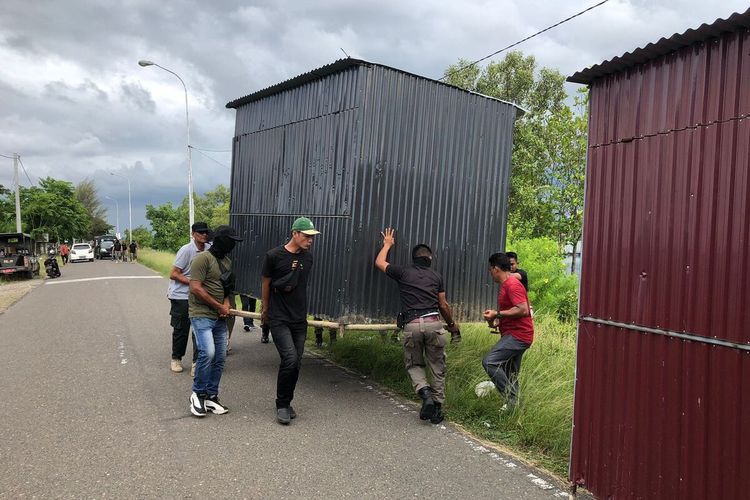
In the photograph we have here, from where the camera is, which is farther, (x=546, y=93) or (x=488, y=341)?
(x=546, y=93)

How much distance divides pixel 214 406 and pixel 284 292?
135 centimetres

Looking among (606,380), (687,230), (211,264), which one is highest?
(687,230)

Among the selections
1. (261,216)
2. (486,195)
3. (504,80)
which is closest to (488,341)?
(486,195)

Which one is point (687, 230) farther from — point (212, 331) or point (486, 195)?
point (212, 331)

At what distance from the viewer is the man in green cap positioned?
16.6 feet

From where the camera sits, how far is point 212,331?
5.42m

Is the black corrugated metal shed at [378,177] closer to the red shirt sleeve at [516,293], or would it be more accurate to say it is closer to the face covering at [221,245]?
the face covering at [221,245]

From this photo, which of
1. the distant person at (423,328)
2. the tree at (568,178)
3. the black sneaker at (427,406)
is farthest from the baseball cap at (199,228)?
the tree at (568,178)

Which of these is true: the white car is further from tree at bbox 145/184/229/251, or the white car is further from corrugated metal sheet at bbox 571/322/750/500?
corrugated metal sheet at bbox 571/322/750/500

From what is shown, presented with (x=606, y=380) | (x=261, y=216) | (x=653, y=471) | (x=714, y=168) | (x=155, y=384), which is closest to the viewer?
(x=714, y=168)

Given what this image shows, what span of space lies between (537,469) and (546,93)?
73.4 feet

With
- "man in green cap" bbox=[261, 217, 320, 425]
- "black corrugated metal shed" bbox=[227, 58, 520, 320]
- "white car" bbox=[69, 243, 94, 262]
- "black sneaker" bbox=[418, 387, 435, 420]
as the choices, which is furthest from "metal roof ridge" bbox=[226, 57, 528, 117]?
"white car" bbox=[69, 243, 94, 262]

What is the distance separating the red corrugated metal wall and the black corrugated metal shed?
2488mm

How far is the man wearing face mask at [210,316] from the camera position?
5.23 m
